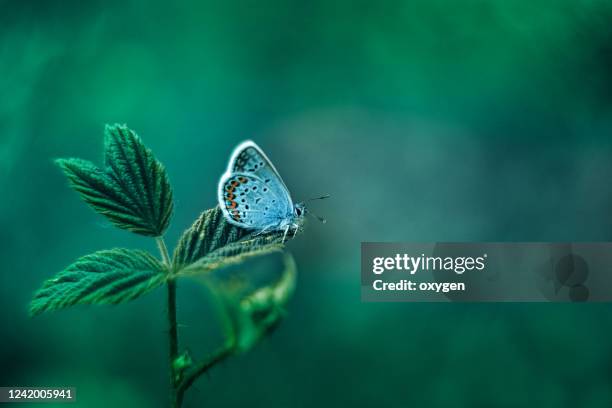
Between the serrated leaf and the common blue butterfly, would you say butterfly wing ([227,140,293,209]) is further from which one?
the serrated leaf

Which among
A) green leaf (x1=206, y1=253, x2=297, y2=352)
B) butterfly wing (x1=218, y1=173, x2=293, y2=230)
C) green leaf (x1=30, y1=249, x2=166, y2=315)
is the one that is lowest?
green leaf (x1=206, y1=253, x2=297, y2=352)

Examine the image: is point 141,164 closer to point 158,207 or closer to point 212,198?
point 158,207

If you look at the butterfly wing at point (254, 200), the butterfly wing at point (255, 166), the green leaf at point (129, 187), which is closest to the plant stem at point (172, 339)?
the green leaf at point (129, 187)

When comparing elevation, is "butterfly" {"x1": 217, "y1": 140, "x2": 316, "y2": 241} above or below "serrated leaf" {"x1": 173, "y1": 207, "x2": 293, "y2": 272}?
above

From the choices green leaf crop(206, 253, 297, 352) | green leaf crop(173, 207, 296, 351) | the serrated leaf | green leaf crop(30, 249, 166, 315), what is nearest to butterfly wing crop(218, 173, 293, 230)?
the serrated leaf

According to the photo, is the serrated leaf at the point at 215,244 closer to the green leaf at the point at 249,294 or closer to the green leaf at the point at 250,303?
the green leaf at the point at 249,294

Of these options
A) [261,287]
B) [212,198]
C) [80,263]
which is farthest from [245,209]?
[212,198]

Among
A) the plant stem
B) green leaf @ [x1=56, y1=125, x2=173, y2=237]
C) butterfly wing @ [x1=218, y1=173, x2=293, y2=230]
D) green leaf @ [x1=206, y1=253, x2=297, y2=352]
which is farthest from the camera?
butterfly wing @ [x1=218, y1=173, x2=293, y2=230]
